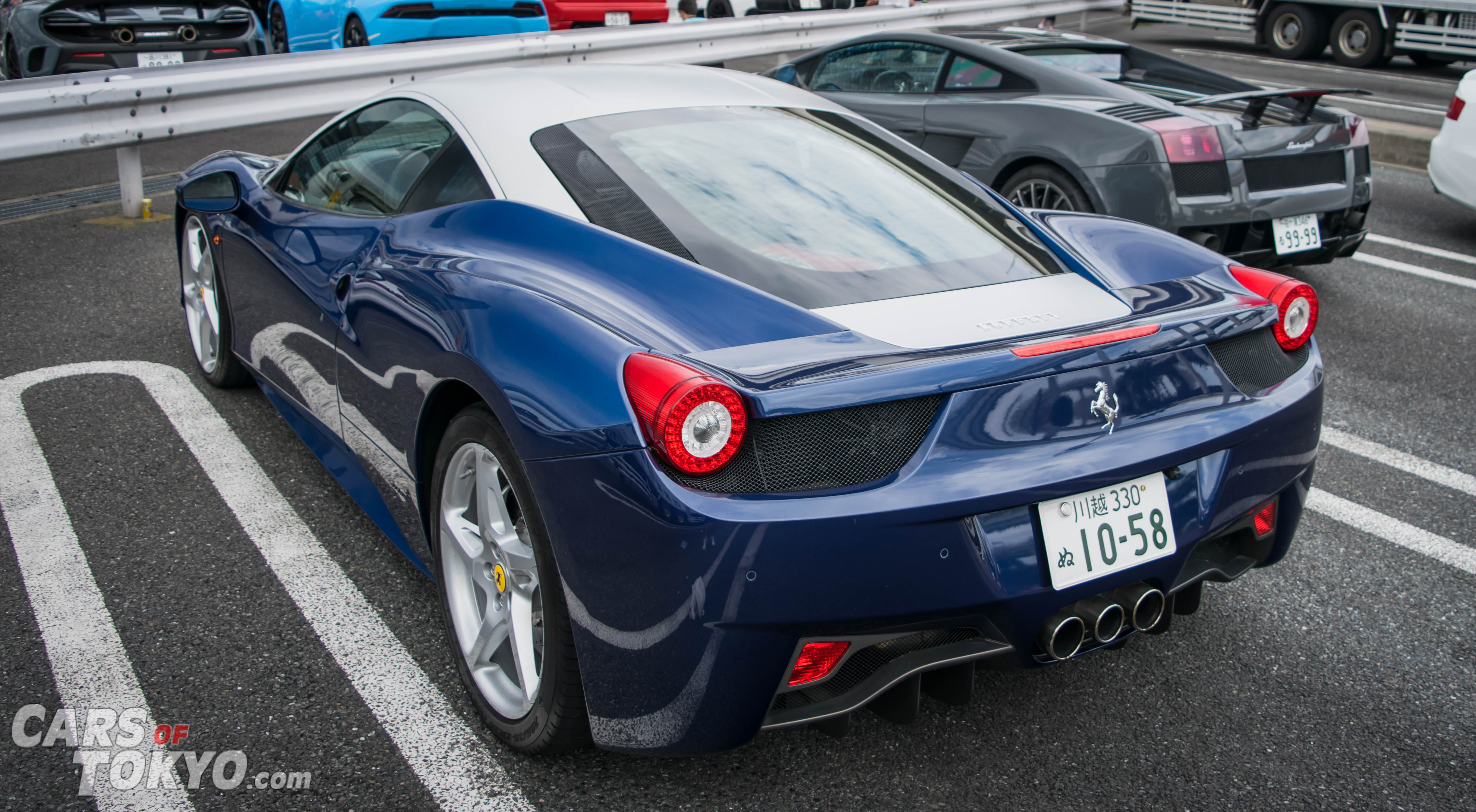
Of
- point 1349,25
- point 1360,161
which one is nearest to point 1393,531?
point 1360,161

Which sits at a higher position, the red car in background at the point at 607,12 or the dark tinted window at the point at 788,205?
the red car in background at the point at 607,12

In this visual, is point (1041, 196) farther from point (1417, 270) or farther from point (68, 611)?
point (68, 611)

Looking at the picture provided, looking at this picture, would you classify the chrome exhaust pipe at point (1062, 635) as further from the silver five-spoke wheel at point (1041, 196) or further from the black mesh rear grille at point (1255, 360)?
the silver five-spoke wheel at point (1041, 196)

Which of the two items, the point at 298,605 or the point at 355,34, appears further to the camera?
the point at 355,34

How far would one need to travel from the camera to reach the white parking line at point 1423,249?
21.2 feet

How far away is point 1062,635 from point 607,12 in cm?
1114

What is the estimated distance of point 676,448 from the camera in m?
1.79

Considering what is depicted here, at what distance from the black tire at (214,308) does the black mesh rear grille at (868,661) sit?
8.69 feet

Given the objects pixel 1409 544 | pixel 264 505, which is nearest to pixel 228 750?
pixel 264 505

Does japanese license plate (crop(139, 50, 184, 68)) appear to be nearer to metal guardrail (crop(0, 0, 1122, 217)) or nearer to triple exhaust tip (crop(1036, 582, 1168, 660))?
metal guardrail (crop(0, 0, 1122, 217))

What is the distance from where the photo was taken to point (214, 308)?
4055 millimetres

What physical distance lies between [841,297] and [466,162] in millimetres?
1072

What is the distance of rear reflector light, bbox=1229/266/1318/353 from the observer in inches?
94.5

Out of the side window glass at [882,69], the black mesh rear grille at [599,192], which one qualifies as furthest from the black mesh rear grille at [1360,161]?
the black mesh rear grille at [599,192]
